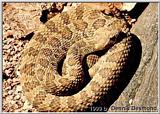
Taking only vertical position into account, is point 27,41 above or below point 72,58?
above

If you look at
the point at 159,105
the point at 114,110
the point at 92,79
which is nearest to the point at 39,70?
the point at 92,79

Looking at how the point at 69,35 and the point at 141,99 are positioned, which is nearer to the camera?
the point at 141,99

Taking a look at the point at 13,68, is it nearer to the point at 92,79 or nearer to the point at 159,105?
the point at 92,79

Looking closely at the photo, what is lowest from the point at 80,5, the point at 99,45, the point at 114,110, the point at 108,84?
the point at 114,110

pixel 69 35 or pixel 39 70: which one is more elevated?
pixel 69 35
